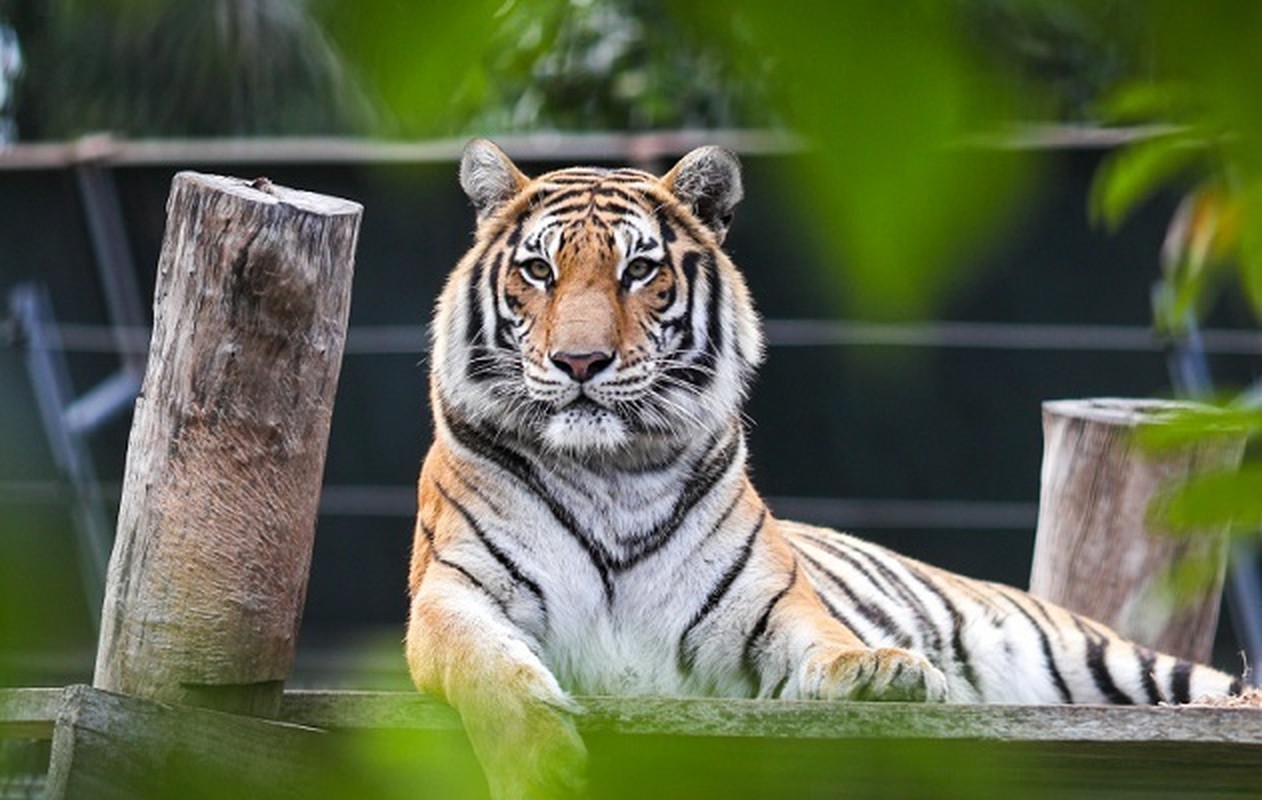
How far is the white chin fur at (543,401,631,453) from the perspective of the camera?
2.41 meters

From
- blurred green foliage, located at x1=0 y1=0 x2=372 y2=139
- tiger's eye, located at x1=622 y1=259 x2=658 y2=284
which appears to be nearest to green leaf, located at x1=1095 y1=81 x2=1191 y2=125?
blurred green foliage, located at x1=0 y1=0 x2=372 y2=139

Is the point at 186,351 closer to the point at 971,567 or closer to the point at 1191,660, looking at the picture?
the point at 1191,660

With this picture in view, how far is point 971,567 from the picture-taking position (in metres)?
6.18

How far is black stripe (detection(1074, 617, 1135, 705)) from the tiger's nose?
108 centimetres

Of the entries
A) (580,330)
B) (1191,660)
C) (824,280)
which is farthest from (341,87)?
(1191,660)

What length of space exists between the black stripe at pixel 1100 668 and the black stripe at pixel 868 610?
12.8 inches

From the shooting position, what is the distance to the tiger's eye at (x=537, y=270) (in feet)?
8.36

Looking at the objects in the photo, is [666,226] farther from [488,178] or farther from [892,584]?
[892,584]

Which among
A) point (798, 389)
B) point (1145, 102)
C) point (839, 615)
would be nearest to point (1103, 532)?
point (839, 615)

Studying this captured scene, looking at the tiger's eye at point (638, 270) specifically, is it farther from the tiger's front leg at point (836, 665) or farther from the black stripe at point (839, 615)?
the black stripe at point (839, 615)

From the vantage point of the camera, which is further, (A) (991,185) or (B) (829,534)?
(B) (829,534)

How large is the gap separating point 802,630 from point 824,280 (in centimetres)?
203

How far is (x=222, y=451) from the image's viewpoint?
77.7 inches

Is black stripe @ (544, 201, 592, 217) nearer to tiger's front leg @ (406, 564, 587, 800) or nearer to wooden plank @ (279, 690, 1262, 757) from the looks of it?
tiger's front leg @ (406, 564, 587, 800)
